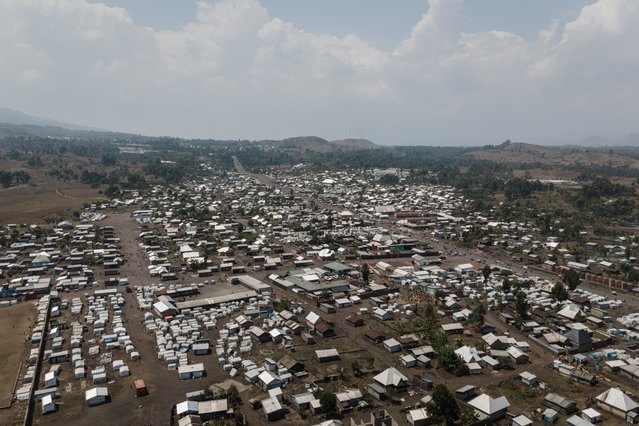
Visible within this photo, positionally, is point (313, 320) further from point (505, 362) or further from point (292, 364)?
point (505, 362)

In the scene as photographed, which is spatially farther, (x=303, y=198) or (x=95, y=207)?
(x=303, y=198)

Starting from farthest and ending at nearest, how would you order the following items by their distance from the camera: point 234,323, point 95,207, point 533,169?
point 533,169
point 95,207
point 234,323

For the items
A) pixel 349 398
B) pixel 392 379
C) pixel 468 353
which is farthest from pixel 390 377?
pixel 468 353

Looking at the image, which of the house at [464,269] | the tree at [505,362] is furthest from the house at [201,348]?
the house at [464,269]

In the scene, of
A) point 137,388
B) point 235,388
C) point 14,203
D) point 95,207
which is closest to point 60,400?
point 137,388

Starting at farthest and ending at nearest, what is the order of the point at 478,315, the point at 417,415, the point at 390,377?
the point at 478,315 → the point at 390,377 → the point at 417,415

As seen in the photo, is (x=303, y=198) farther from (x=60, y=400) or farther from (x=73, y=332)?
(x=60, y=400)
